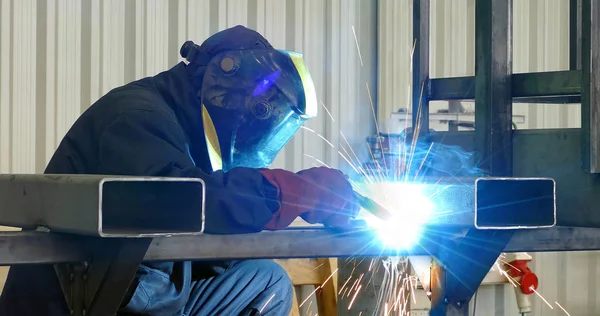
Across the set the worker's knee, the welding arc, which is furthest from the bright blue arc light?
the worker's knee

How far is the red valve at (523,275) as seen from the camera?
372 cm

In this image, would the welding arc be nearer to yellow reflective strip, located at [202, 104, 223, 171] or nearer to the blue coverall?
the blue coverall

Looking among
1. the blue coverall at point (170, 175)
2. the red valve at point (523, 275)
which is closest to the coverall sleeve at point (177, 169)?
the blue coverall at point (170, 175)

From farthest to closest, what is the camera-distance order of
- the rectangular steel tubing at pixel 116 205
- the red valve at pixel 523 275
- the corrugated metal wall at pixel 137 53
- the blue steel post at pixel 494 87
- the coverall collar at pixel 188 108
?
the red valve at pixel 523 275, the corrugated metal wall at pixel 137 53, the coverall collar at pixel 188 108, the blue steel post at pixel 494 87, the rectangular steel tubing at pixel 116 205

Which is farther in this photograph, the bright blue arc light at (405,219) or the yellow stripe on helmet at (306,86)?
the yellow stripe on helmet at (306,86)

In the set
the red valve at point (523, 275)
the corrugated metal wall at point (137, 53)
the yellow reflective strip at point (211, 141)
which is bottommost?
the red valve at point (523, 275)

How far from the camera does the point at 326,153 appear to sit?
150 inches

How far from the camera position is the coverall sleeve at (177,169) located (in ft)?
3.68

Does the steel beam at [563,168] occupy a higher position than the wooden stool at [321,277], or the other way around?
the steel beam at [563,168]

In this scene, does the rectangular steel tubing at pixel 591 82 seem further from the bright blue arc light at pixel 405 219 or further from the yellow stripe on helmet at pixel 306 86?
the yellow stripe on helmet at pixel 306 86

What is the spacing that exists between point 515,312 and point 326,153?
4.49 feet

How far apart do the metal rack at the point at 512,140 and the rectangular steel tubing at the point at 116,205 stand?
47 cm

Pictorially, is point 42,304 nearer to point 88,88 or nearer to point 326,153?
point 88,88

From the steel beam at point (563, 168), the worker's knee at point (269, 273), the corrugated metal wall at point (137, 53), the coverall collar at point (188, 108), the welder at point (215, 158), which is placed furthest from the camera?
the corrugated metal wall at point (137, 53)
